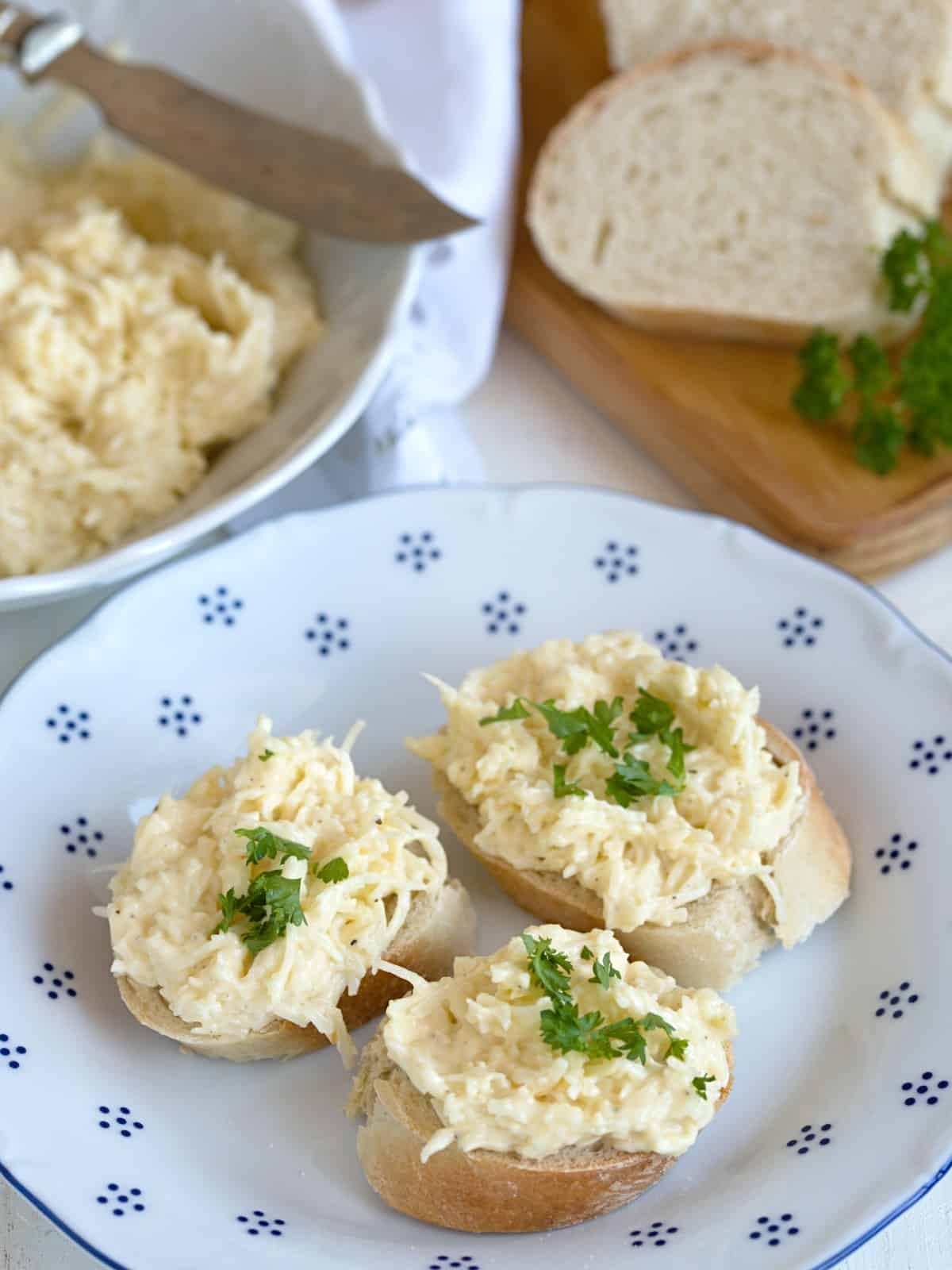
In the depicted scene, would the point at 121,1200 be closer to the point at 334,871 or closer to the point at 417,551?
the point at 334,871

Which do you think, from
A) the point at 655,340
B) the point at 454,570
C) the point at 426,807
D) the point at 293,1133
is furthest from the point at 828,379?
the point at 293,1133

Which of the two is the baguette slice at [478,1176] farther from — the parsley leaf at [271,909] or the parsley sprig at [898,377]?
the parsley sprig at [898,377]

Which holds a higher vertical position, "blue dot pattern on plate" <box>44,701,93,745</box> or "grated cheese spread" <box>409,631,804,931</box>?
"blue dot pattern on plate" <box>44,701,93,745</box>

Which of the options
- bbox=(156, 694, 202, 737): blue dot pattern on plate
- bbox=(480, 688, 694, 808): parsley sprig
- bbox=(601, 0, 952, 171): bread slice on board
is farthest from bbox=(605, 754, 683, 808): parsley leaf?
bbox=(601, 0, 952, 171): bread slice on board

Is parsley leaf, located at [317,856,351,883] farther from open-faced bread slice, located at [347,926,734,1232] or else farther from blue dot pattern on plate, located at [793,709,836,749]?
blue dot pattern on plate, located at [793,709,836,749]

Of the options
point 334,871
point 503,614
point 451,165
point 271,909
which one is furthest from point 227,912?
point 451,165
